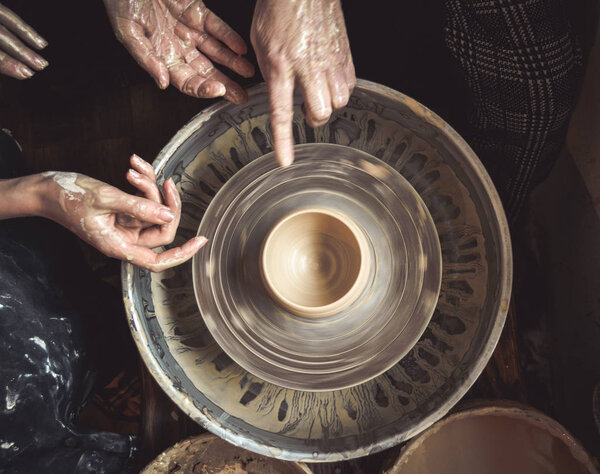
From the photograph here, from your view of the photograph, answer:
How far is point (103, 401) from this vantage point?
5.74ft

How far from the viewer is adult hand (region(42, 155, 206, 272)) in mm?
1070

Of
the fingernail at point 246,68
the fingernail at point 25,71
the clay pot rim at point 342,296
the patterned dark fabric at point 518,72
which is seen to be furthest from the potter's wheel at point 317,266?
the fingernail at point 25,71

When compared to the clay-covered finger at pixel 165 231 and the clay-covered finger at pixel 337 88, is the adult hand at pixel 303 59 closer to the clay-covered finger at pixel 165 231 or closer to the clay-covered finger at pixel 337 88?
the clay-covered finger at pixel 337 88

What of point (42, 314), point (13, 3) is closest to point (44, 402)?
point (42, 314)

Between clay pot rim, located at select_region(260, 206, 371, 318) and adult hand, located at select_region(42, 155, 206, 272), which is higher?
adult hand, located at select_region(42, 155, 206, 272)

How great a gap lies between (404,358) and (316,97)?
68 cm

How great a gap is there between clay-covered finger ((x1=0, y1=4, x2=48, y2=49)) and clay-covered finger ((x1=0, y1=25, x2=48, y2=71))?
0.05 feet

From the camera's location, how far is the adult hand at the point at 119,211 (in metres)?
1.07

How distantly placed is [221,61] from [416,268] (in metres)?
0.75

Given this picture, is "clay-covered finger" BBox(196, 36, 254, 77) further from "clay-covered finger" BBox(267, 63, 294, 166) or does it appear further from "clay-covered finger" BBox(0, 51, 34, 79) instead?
"clay-covered finger" BBox(0, 51, 34, 79)

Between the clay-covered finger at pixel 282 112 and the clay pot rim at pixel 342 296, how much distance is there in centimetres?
17

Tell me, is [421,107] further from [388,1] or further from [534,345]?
[534,345]

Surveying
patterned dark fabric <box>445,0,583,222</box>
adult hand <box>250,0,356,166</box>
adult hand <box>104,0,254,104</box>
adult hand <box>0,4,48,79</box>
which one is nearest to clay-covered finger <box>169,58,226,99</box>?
adult hand <box>104,0,254,104</box>

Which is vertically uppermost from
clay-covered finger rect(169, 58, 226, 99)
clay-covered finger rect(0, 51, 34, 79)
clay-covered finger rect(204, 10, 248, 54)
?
clay-covered finger rect(0, 51, 34, 79)
